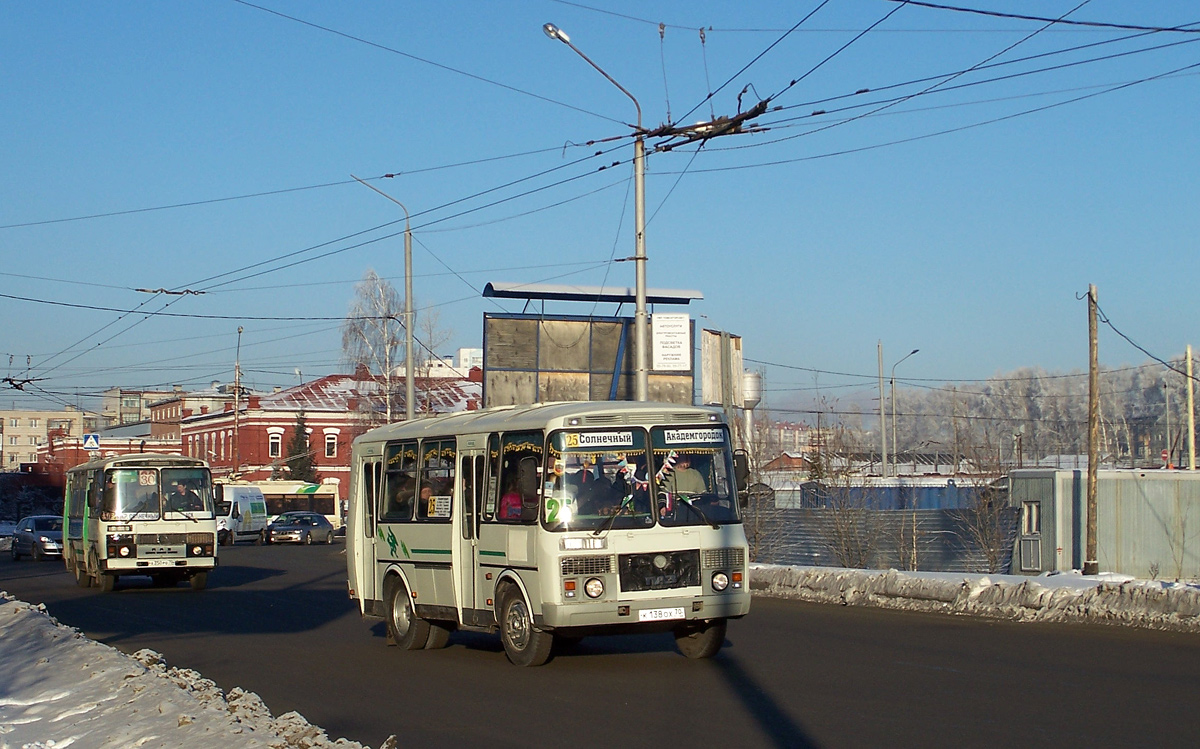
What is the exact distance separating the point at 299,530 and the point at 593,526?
1841 inches

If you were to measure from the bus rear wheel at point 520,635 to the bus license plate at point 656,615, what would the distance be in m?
0.98

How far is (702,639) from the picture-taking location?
12.8 meters

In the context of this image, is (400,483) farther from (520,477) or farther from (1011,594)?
(1011,594)

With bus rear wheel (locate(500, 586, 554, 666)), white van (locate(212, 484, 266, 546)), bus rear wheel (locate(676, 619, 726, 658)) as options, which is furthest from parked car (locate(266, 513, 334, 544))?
bus rear wheel (locate(676, 619, 726, 658))

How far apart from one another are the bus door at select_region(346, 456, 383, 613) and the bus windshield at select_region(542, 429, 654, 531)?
422 cm

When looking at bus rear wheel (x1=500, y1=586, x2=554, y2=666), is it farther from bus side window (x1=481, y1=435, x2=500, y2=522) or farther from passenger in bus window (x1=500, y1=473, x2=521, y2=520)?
bus side window (x1=481, y1=435, x2=500, y2=522)

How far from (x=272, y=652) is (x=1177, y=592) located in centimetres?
1073

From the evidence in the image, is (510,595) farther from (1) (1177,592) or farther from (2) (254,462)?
(2) (254,462)

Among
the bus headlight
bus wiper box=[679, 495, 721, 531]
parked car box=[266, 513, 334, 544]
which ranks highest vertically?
bus wiper box=[679, 495, 721, 531]

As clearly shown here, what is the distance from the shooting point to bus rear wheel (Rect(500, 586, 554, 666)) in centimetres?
1213

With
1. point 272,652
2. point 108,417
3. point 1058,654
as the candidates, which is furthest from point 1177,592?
point 108,417

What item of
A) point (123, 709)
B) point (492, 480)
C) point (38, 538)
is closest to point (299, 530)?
point (38, 538)

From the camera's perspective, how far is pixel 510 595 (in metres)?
12.5

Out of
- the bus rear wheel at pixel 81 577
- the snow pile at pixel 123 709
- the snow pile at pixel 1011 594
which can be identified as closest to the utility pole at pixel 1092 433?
the snow pile at pixel 1011 594
